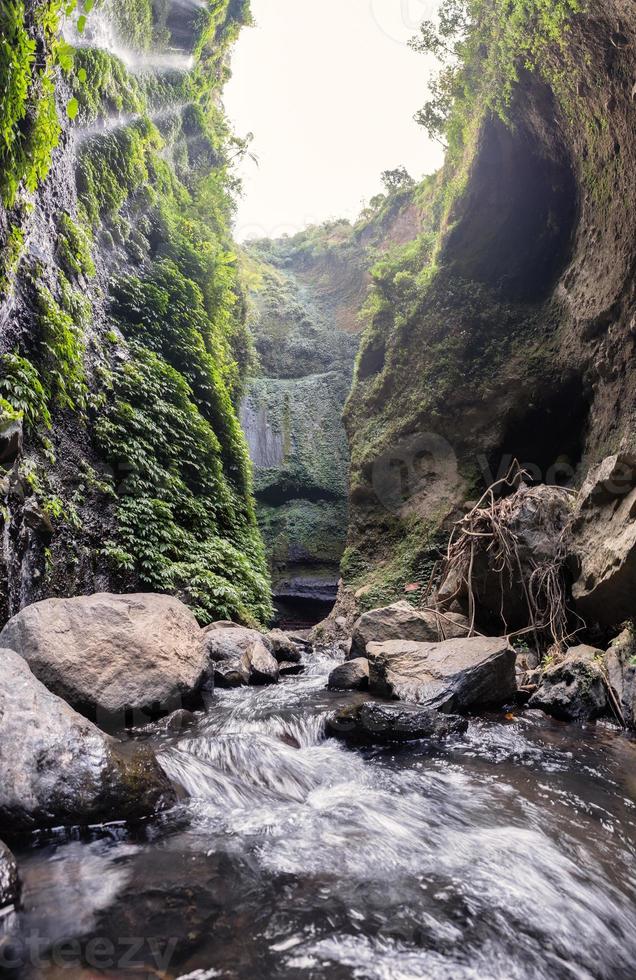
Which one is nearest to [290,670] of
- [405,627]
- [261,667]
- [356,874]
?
[261,667]

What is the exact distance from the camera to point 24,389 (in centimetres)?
539

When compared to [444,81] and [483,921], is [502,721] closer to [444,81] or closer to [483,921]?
[483,921]

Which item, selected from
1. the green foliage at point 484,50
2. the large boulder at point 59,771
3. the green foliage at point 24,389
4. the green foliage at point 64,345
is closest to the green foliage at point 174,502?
the green foliage at point 64,345

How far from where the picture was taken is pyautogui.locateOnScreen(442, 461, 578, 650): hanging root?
6047 mm

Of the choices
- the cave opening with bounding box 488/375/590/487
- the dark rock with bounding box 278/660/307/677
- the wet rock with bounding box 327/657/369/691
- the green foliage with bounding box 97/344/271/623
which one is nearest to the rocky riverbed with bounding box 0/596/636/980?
the wet rock with bounding box 327/657/369/691

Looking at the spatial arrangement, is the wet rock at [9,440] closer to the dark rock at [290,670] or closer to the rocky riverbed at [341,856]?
the rocky riverbed at [341,856]

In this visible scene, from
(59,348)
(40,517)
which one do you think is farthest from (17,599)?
(59,348)

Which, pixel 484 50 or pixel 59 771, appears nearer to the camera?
pixel 59 771

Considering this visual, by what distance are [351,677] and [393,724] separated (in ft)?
6.13

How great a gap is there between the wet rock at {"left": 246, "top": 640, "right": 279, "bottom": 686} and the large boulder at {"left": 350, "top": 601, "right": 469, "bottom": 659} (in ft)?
4.01

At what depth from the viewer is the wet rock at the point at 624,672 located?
4109mm

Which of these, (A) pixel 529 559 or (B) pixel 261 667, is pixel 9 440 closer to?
(B) pixel 261 667

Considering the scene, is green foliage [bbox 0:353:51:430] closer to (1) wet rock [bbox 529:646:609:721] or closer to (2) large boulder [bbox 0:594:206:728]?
(2) large boulder [bbox 0:594:206:728]

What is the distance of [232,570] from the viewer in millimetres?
9250
